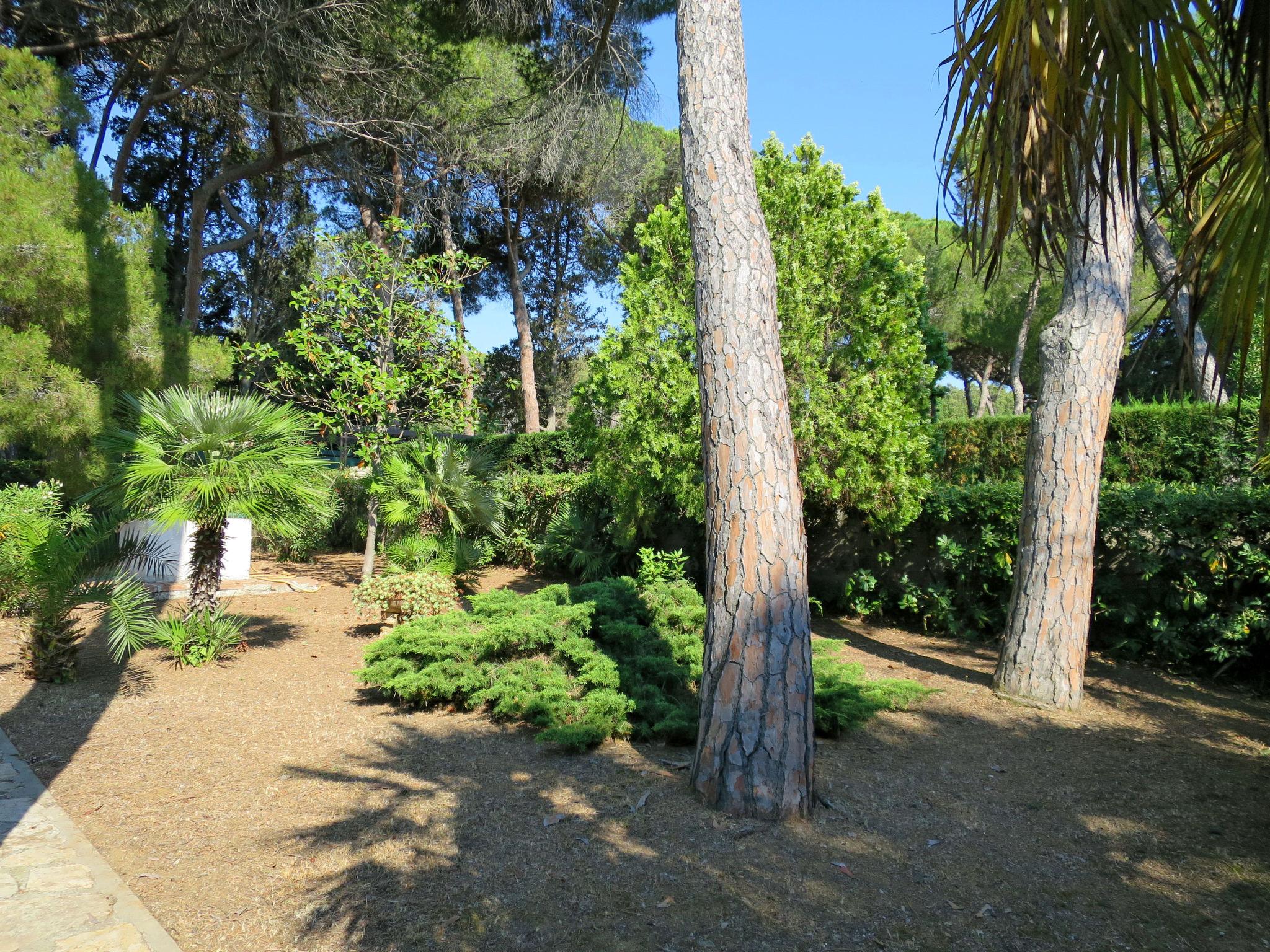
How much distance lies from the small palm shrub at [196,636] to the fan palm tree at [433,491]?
2.85 meters

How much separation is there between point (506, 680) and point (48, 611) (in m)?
3.45

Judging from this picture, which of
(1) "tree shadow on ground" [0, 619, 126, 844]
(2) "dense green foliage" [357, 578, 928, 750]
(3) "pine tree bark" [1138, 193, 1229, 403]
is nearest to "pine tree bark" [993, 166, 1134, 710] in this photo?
(3) "pine tree bark" [1138, 193, 1229, 403]

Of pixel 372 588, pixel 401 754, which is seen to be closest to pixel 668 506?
pixel 372 588

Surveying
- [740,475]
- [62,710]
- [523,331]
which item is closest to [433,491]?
[62,710]

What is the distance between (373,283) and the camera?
1034cm

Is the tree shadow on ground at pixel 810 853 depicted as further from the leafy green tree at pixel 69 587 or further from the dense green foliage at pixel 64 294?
the dense green foliage at pixel 64 294

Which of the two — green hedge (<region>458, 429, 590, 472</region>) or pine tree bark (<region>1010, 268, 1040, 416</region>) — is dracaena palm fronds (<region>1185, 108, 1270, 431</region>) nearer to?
green hedge (<region>458, 429, 590, 472</region>)

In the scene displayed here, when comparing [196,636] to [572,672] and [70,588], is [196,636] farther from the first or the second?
[572,672]

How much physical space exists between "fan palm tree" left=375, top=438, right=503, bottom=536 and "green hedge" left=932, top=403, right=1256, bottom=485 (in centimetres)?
546

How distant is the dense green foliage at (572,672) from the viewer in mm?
4695

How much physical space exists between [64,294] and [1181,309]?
1834 centimetres

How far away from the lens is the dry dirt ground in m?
2.74

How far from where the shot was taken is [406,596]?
766cm

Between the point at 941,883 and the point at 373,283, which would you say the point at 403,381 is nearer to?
the point at 373,283
